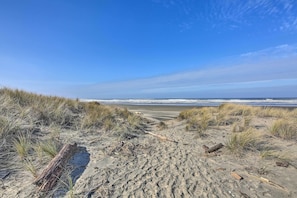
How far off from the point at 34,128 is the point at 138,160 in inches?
131

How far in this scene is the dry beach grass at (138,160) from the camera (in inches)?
141

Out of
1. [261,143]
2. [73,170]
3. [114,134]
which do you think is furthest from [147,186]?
[261,143]

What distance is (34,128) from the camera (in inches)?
239

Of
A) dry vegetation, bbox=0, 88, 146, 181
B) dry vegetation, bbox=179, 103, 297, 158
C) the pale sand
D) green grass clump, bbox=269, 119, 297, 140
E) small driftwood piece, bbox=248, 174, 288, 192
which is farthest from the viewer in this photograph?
green grass clump, bbox=269, 119, 297, 140

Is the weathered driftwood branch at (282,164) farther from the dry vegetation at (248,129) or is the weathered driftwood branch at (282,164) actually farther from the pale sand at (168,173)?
the dry vegetation at (248,129)

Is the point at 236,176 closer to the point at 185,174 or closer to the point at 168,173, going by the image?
the point at 185,174

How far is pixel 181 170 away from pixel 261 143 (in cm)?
343

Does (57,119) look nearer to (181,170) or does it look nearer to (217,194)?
(181,170)

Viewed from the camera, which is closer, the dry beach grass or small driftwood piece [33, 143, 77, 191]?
small driftwood piece [33, 143, 77, 191]

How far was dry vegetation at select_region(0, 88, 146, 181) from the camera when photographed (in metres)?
4.34

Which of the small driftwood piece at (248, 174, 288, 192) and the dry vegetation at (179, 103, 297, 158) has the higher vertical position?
the dry vegetation at (179, 103, 297, 158)

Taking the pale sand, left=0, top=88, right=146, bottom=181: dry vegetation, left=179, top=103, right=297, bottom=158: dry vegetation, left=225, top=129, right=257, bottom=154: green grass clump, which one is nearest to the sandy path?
the pale sand

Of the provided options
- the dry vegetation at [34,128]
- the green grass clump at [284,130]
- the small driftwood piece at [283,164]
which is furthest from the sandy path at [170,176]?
the green grass clump at [284,130]

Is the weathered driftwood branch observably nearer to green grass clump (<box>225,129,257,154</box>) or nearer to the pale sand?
the pale sand
